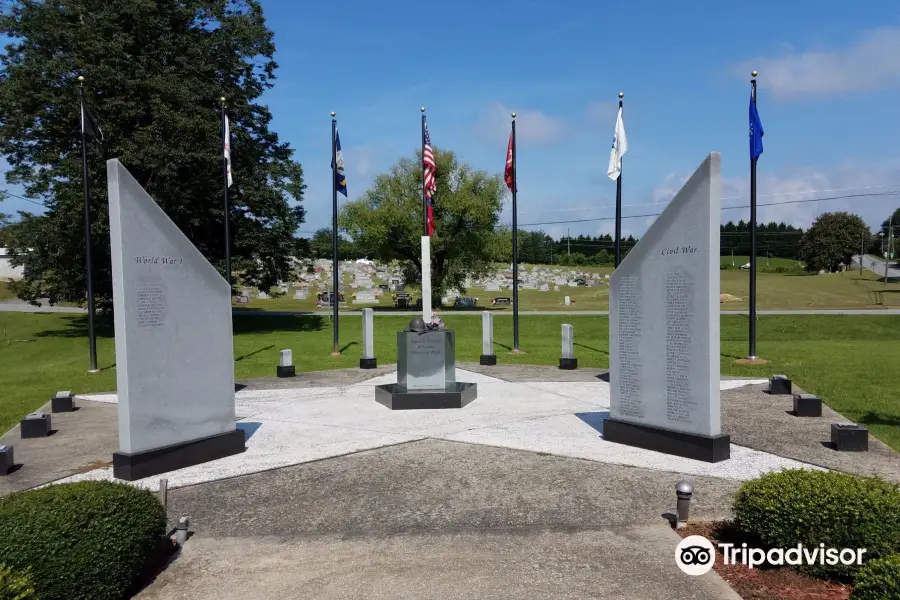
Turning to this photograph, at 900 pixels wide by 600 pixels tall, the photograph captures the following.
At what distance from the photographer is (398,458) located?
29.9ft

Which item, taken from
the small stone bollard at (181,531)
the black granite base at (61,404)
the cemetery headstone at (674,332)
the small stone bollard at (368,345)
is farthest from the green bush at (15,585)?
the small stone bollard at (368,345)

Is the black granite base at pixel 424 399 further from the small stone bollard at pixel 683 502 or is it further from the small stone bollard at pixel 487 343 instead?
the small stone bollard at pixel 683 502

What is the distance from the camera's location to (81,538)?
465cm

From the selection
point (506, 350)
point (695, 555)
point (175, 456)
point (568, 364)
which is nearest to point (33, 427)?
point (175, 456)

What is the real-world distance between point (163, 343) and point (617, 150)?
11.4 m

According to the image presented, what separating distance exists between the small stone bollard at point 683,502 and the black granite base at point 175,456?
621cm

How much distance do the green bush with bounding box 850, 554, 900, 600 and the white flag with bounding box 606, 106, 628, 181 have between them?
12.8 m

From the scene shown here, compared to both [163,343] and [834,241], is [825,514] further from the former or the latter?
[834,241]

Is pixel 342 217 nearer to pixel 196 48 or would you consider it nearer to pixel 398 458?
pixel 196 48

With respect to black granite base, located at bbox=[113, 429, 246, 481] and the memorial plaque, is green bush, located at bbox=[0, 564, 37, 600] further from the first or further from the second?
the memorial plaque

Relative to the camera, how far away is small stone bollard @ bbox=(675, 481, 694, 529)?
→ 20.3 ft

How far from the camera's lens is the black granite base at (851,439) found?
9.02 meters

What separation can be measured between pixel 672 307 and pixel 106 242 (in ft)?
84.2

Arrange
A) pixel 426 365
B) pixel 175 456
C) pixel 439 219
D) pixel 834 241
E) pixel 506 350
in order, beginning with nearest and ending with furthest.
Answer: pixel 175 456
pixel 426 365
pixel 506 350
pixel 439 219
pixel 834 241
